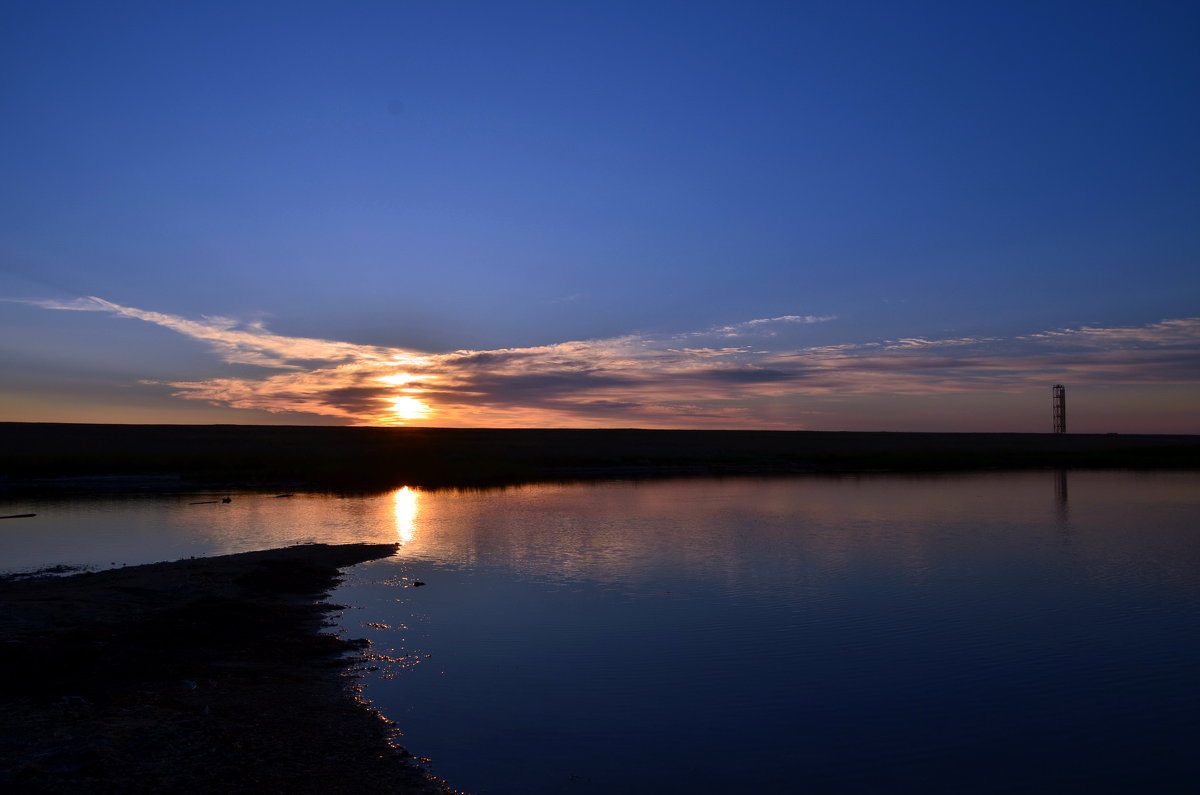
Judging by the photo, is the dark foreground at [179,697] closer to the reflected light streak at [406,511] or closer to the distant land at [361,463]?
the reflected light streak at [406,511]

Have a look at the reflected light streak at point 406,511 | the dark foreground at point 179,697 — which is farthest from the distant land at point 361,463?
the dark foreground at point 179,697

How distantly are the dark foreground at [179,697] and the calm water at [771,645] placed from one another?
25.3 inches

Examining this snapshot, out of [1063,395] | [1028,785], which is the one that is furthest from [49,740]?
[1063,395]

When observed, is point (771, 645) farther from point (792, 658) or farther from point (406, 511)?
point (406, 511)

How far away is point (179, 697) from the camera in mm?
7688

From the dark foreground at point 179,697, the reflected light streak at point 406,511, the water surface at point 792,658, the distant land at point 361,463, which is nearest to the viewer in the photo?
the dark foreground at point 179,697

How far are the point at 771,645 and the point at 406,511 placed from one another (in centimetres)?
1803

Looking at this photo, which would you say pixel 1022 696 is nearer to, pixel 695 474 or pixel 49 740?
pixel 49 740

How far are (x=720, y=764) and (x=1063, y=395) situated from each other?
103208 millimetres

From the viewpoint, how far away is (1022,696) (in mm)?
8516

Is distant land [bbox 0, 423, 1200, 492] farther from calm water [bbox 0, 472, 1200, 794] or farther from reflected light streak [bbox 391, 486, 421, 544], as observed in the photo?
calm water [bbox 0, 472, 1200, 794]

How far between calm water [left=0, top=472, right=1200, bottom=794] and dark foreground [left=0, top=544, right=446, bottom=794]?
644mm

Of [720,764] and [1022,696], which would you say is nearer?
[720,764]

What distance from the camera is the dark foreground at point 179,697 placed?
19.9 ft
